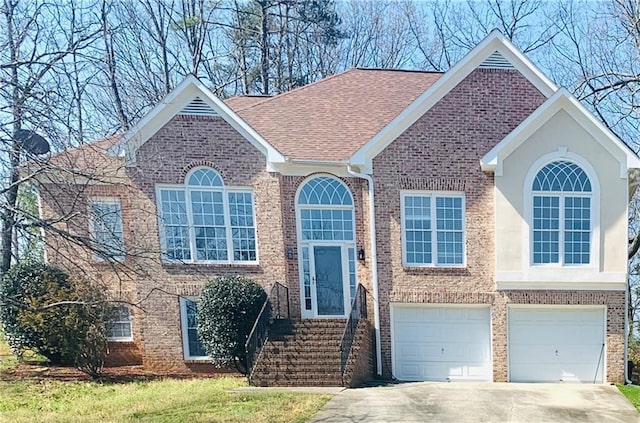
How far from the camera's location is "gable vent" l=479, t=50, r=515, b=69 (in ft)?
33.3

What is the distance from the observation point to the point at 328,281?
11008 mm

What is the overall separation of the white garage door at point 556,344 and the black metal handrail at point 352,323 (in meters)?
3.87

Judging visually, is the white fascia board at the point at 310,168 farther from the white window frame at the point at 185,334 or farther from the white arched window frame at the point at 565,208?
the white arched window frame at the point at 565,208

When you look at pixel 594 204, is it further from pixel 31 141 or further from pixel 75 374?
pixel 75 374

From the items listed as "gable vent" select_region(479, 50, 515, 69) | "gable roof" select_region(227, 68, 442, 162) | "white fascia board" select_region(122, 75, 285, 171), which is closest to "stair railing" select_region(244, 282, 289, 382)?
"white fascia board" select_region(122, 75, 285, 171)

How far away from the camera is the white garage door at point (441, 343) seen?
1030 cm

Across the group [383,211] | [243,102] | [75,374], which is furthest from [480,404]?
[243,102]

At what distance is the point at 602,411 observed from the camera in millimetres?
8023

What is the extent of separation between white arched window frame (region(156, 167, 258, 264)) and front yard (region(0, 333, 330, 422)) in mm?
3227

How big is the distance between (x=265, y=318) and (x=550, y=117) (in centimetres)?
886

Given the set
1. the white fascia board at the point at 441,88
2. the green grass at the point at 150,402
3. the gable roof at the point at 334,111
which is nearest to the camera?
the green grass at the point at 150,402

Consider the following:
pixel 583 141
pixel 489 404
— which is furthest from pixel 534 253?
pixel 489 404

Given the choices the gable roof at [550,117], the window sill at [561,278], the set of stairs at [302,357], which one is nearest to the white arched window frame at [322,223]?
the set of stairs at [302,357]

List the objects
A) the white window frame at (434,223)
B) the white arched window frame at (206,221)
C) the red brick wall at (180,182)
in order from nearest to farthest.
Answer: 1. the white window frame at (434,223)
2. the red brick wall at (180,182)
3. the white arched window frame at (206,221)
